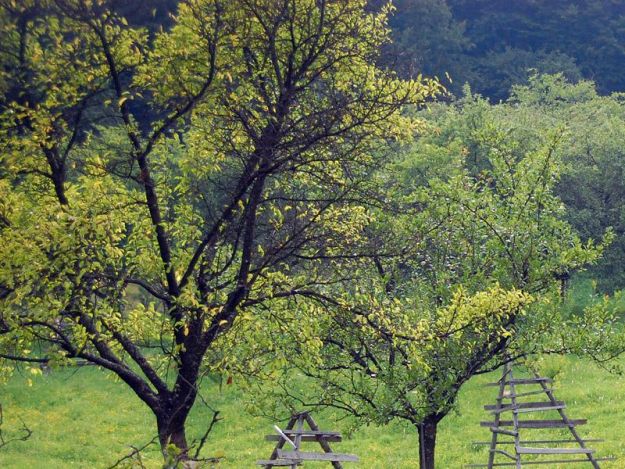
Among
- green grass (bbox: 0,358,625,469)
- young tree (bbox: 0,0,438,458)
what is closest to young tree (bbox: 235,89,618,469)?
young tree (bbox: 0,0,438,458)

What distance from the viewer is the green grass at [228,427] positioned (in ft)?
77.3

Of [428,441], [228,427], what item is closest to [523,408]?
[428,441]

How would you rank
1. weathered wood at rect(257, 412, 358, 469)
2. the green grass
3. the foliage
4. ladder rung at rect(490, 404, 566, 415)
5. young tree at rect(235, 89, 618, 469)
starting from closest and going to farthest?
young tree at rect(235, 89, 618, 469) < weathered wood at rect(257, 412, 358, 469) < ladder rung at rect(490, 404, 566, 415) < the green grass < the foliage

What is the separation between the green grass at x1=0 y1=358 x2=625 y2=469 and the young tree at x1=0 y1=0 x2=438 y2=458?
10.2m

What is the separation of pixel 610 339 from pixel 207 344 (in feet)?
22.9

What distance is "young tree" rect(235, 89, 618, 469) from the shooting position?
13.7m

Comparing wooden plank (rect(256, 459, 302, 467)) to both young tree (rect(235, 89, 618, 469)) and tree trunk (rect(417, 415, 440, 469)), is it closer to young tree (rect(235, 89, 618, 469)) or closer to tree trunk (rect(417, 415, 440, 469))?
young tree (rect(235, 89, 618, 469))

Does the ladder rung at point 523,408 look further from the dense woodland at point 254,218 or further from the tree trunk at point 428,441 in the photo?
the tree trunk at point 428,441

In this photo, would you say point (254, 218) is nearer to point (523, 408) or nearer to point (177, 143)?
point (177, 143)

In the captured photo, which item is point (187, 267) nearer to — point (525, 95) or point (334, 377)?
point (334, 377)

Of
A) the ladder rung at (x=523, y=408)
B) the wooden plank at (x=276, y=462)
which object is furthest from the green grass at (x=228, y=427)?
the wooden plank at (x=276, y=462)

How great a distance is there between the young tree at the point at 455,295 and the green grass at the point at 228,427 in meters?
6.51

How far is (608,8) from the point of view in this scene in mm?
85812

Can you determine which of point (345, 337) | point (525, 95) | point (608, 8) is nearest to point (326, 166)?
point (345, 337)
